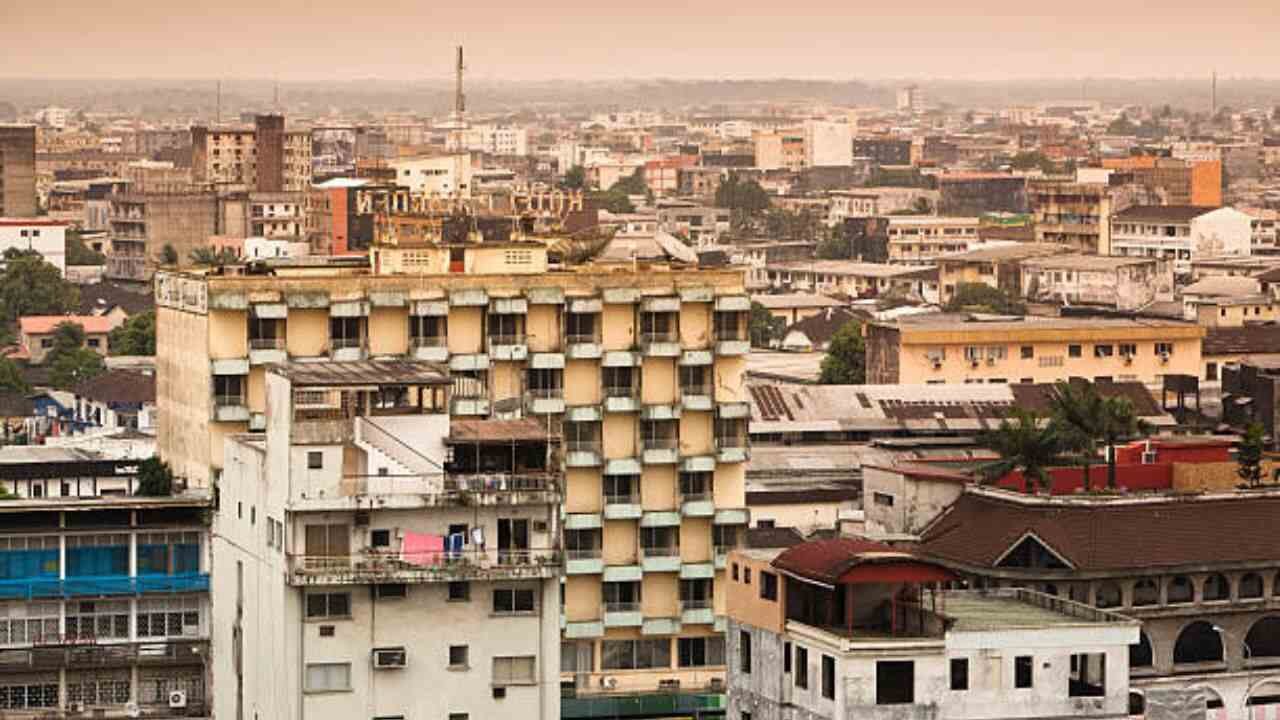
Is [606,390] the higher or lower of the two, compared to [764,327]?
higher

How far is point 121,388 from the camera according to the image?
70.4 metres

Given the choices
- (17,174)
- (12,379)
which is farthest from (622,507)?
(17,174)

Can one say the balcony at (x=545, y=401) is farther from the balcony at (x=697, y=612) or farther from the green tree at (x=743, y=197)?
the green tree at (x=743, y=197)

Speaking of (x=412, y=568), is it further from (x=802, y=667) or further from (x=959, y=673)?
(x=959, y=673)

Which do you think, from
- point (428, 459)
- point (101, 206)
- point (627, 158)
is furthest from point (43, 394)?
point (627, 158)

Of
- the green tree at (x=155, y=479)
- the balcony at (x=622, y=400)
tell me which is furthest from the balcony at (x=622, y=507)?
the green tree at (x=155, y=479)

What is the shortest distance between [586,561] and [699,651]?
1448 mm

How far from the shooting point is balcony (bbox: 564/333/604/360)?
138ft

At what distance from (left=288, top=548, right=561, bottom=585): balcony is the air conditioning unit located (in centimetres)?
50

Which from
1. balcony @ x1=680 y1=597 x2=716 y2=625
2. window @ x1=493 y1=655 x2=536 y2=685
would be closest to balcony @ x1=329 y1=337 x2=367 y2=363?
balcony @ x1=680 y1=597 x2=716 y2=625

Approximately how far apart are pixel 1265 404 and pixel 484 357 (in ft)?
53.8

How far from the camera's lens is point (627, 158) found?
191m

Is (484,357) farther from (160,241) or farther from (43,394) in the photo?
(160,241)

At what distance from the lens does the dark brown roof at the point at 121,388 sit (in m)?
69.3
